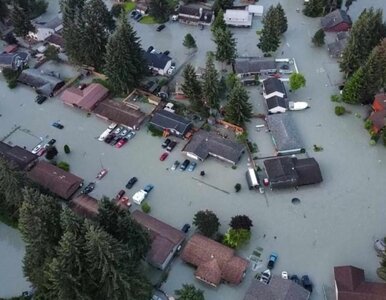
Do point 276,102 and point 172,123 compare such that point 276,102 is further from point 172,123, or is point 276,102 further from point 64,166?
point 64,166

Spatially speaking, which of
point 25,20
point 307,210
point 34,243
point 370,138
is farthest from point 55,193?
point 370,138

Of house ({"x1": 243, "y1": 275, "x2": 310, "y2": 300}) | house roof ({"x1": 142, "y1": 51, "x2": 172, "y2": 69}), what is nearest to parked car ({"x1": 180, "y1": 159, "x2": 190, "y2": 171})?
house ({"x1": 243, "y1": 275, "x2": 310, "y2": 300})

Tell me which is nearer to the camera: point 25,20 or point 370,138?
point 370,138

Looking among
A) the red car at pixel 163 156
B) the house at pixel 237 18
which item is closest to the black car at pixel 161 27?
the house at pixel 237 18

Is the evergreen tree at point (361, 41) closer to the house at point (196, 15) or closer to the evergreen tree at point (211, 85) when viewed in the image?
the evergreen tree at point (211, 85)

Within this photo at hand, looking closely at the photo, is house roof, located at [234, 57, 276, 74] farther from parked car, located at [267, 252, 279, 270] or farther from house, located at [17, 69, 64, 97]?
parked car, located at [267, 252, 279, 270]

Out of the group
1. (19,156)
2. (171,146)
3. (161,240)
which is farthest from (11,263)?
(171,146)

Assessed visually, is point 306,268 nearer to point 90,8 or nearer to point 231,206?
point 231,206
